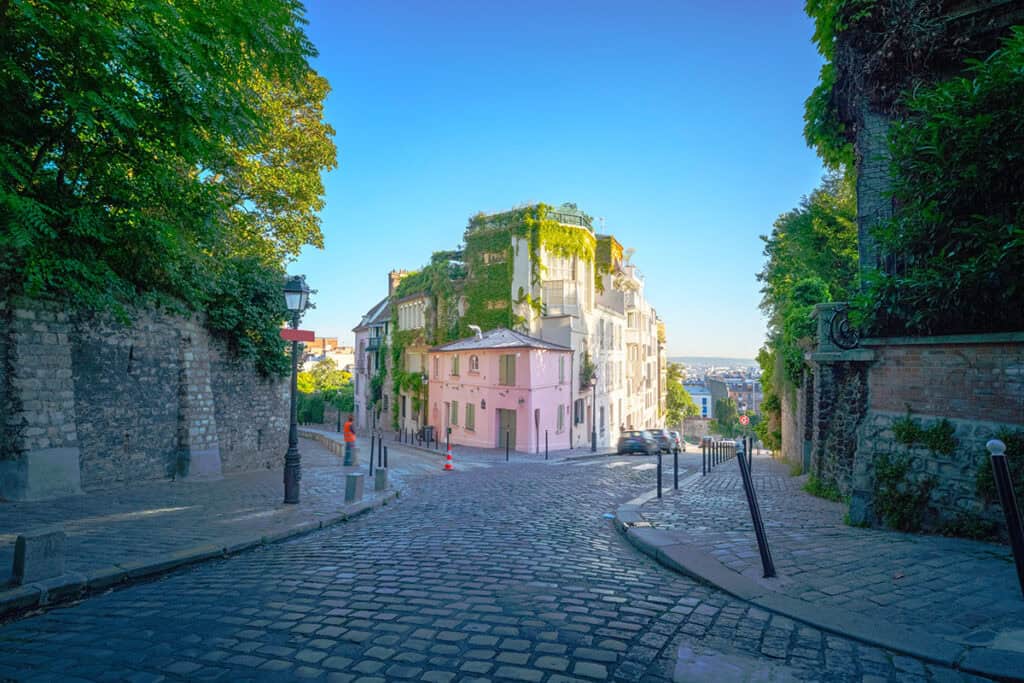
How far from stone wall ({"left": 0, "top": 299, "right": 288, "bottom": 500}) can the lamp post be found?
13.2ft

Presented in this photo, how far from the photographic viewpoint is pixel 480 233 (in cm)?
3622

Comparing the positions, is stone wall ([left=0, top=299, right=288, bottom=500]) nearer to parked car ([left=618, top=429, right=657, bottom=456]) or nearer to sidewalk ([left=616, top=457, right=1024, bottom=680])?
sidewalk ([left=616, top=457, right=1024, bottom=680])

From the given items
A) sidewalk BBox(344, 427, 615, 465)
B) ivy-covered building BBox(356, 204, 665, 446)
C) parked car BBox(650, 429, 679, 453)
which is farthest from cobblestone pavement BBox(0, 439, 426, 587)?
ivy-covered building BBox(356, 204, 665, 446)

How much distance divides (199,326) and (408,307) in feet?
87.2

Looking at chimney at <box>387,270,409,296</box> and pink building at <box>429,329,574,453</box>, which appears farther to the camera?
chimney at <box>387,270,409,296</box>

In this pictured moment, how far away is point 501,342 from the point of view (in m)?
30.8

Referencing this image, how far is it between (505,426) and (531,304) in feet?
24.9

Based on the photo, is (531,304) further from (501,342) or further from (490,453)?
(490,453)

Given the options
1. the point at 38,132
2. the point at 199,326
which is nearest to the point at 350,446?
the point at 199,326

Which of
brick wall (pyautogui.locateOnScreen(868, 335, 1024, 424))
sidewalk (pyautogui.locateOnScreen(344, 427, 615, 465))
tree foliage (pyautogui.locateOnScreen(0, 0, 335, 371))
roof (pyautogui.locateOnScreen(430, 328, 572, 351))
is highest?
tree foliage (pyautogui.locateOnScreen(0, 0, 335, 371))

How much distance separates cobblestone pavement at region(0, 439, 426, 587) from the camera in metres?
6.74

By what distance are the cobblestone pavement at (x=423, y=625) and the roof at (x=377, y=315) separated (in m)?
39.7

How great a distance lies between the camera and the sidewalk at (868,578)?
3.99 m

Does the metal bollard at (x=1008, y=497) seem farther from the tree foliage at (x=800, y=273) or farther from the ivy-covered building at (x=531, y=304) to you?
the ivy-covered building at (x=531, y=304)
